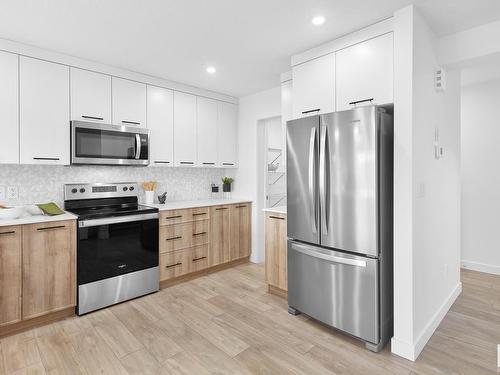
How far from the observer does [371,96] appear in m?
2.40

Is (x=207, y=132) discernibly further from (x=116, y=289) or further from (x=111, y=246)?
(x=116, y=289)

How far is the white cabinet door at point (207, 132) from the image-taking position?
427 cm

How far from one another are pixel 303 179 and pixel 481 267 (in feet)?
10.6

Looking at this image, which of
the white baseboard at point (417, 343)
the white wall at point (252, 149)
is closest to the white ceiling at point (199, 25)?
the white wall at point (252, 149)

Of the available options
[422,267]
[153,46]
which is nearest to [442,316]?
[422,267]

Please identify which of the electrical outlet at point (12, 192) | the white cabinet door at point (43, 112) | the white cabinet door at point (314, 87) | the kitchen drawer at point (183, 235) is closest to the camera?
the white cabinet door at point (314, 87)

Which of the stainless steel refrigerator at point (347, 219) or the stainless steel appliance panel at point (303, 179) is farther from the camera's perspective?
the stainless steel appliance panel at point (303, 179)

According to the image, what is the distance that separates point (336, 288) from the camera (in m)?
2.39

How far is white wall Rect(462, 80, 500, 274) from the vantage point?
3900 mm

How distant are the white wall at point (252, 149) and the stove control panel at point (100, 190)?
1.64 m

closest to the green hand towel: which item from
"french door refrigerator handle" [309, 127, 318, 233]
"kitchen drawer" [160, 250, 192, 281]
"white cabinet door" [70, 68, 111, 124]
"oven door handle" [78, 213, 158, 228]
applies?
"oven door handle" [78, 213, 158, 228]

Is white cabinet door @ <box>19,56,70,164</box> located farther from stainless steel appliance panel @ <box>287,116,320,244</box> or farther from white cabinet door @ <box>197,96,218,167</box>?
stainless steel appliance panel @ <box>287,116,320,244</box>

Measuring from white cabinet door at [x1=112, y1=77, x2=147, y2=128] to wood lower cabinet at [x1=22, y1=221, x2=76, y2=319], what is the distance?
4.46 ft

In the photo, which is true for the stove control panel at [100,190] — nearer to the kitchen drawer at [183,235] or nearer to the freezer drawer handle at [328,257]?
the kitchen drawer at [183,235]
